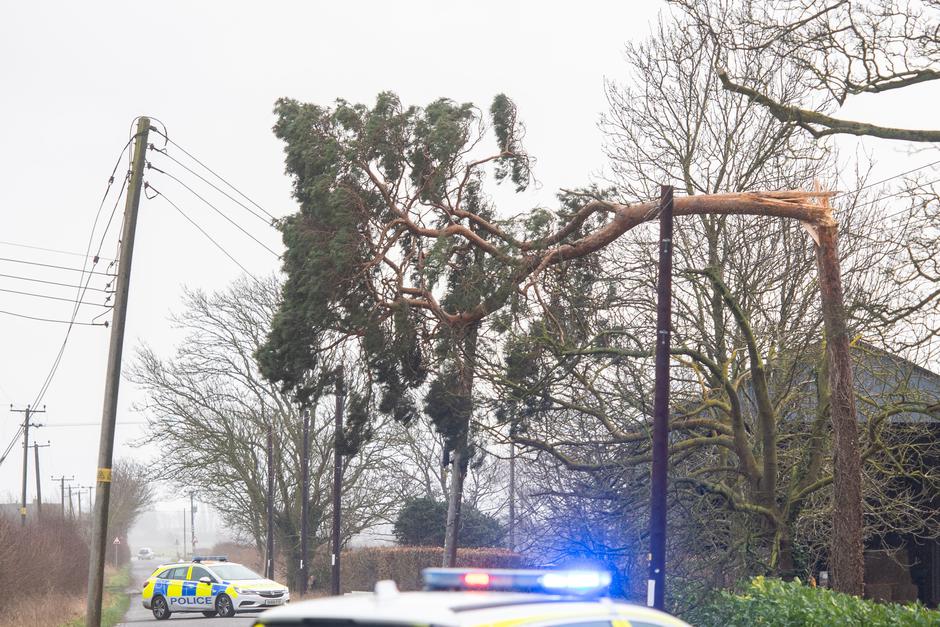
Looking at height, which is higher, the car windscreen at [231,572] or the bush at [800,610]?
the bush at [800,610]

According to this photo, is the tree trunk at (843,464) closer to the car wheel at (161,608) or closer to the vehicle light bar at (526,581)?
the vehicle light bar at (526,581)

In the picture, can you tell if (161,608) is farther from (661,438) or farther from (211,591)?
(661,438)

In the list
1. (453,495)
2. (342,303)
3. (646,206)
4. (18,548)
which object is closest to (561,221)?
(646,206)

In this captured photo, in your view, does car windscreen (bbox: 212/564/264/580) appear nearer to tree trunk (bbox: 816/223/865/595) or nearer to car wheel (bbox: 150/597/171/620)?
car wheel (bbox: 150/597/171/620)

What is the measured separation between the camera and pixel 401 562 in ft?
141

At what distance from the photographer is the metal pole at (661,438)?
16969mm

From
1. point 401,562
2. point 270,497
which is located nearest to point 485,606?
point 401,562

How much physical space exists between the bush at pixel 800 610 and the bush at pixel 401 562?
20.9 metres

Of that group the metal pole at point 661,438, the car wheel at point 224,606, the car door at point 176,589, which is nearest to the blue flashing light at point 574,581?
the metal pole at point 661,438

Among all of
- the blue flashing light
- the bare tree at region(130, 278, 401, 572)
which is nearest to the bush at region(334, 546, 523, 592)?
the bare tree at region(130, 278, 401, 572)

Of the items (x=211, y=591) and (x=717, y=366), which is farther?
(x=211, y=591)

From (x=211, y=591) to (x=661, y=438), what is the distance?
16.3m

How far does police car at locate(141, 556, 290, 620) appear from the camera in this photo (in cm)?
2950

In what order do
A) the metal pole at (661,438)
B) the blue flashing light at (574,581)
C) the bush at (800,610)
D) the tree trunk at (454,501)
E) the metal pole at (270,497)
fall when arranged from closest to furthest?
the blue flashing light at (574,581) < the bush at (800,610) < the metal pole at (661,438) < the tree trunk at (454,501) < the metal pole at (270,497)
